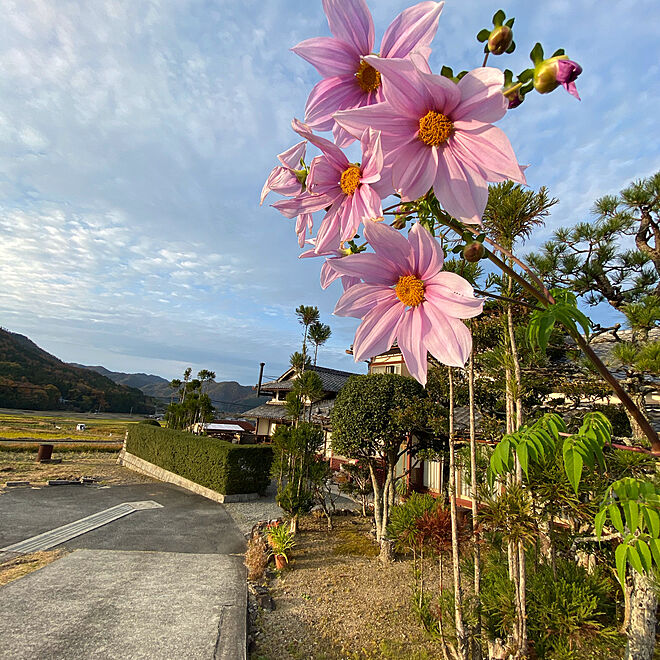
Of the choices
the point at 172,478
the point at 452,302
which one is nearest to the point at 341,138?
the point at 452,302

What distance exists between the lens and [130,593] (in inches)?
186

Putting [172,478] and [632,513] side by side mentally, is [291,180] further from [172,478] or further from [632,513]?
[172,478]

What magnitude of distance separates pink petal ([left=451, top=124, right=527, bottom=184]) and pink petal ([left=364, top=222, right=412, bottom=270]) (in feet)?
0.30

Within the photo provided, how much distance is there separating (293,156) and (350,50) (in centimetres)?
14

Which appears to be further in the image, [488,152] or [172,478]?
[172,478]

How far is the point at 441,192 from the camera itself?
0.36 m

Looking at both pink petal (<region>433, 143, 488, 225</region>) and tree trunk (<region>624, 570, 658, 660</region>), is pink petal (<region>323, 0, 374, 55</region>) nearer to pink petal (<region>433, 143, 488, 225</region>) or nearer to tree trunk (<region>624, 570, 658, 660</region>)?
pink petal (<region>433, 143, 488, 225</region>)

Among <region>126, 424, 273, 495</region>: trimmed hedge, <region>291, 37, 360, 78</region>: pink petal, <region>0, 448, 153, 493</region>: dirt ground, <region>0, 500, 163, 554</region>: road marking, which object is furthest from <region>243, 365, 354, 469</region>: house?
<region>291, 37, 360, 78</region>: pink petal

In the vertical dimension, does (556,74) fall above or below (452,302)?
above

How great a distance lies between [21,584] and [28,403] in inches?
2213

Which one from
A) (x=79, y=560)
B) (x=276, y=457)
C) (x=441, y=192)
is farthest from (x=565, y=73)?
(x=276, y=457)

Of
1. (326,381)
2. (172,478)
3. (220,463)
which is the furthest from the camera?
(326,381)

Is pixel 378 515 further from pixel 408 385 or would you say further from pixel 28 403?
pixel 28 403

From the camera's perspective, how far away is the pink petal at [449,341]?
40 centimetres
